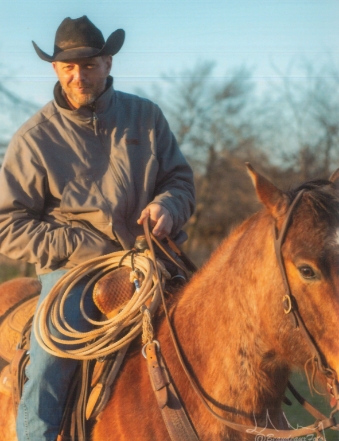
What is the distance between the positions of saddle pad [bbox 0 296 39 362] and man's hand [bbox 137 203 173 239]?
3.35ft

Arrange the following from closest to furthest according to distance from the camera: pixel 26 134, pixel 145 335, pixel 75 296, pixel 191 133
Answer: pixel 145 335
pixel 75 296
pixel 26 134
pixel 191 133

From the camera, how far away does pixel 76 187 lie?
392 centimetres

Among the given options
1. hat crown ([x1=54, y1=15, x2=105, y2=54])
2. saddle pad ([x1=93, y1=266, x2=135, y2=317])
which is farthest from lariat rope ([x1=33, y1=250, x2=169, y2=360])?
hat crown ([x1=54, y1=15, x2=105, y2=54])

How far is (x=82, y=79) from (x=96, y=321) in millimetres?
1506

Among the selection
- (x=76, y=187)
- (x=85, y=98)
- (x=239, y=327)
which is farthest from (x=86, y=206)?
(x=239, y=327)

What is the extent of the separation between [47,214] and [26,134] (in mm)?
506

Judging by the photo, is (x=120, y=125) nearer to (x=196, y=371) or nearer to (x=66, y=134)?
(x=66, y=134)

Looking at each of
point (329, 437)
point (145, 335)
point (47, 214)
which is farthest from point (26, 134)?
point (329, 437)

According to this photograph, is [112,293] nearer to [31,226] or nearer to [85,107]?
[31,226]

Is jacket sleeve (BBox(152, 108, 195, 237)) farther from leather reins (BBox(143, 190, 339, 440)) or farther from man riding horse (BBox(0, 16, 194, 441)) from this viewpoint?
leather reins (BBox(143, 190, 339, 440))

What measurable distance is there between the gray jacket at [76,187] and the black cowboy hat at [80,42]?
0.23m

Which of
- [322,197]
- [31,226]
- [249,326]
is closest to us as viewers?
[322,197]

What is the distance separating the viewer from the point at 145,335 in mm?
3428

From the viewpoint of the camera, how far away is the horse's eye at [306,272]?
278 cm
